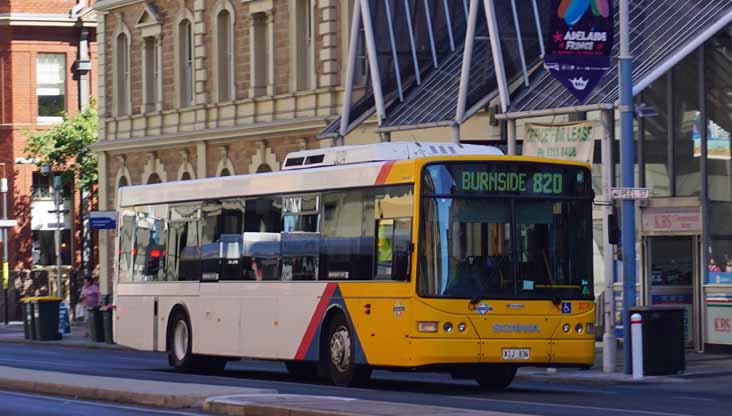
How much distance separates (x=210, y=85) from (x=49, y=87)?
885 inches

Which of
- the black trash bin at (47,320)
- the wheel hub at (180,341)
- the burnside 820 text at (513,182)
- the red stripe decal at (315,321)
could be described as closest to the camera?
the burnside 820 text at (513,182)

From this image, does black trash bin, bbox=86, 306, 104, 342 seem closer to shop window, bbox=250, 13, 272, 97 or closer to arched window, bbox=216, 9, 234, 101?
shop window, bbox=250, 13, 272, 97

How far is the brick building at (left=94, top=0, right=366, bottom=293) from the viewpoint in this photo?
48250mm

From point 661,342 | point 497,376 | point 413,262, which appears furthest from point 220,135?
point 413,262

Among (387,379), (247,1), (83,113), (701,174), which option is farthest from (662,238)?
(83,113)

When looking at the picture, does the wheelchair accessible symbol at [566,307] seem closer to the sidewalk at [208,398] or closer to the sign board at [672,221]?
the sidewalk at [208,398]

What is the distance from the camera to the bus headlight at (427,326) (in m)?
23.2

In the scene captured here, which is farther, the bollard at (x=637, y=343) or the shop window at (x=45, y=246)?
the shop window at (x=45, y=246)

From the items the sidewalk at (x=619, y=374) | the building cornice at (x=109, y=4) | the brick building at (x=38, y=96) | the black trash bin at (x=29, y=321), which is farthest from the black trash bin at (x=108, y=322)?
the brick building at (x=38, y=96)

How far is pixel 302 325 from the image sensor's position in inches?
1031

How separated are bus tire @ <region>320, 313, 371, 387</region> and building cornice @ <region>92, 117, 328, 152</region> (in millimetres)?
21880

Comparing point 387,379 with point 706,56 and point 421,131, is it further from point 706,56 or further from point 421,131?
point 421,131

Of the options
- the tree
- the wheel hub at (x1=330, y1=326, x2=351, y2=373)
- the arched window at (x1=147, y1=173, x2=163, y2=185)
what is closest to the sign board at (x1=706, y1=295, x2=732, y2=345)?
the wheel hub at (x1=330, y1=326, x2=351, y2=373)

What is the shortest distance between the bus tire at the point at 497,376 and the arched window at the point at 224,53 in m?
28.3
